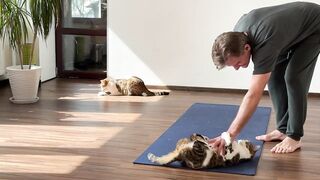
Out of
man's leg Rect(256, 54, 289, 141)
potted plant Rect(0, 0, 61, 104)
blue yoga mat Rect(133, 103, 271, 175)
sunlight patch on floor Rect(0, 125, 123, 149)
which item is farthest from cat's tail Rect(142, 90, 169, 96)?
man's leg Rect(256, 54, 289, 141)

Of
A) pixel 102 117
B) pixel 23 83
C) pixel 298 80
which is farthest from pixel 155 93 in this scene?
pixel 298 80

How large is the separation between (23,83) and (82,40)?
63.3 inches

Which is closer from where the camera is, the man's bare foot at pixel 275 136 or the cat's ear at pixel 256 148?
the cat's ear at pixel 256 148

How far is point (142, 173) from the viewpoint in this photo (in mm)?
2512

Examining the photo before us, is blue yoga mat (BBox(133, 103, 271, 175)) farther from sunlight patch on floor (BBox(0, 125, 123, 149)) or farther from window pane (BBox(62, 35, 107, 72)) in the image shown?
window pane (BBox(62, 35, 107, 72))

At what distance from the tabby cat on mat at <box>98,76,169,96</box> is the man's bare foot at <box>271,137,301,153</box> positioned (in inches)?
80.8

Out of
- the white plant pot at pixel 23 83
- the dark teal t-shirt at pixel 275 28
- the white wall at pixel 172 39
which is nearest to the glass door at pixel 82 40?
the white wall at pixel 172 39

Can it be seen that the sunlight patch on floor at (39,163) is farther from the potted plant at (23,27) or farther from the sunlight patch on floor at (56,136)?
the potted plant at (23,27)

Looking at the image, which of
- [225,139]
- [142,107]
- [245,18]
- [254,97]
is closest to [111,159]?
[225,139]

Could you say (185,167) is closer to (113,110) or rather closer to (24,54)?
(113,110)

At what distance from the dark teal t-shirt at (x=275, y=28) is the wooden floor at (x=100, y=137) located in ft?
2.23

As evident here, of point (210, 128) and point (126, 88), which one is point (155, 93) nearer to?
point (126, 88)

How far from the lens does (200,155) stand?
8.31 ft

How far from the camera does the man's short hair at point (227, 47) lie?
7.11 feet
